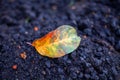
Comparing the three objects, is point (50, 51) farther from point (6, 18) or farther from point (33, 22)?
point (6, 18)

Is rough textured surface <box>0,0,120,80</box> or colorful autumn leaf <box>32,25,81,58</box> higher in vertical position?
colorful autumn leaf <box>32,25,81,58</box>

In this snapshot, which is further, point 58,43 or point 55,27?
point 55,27

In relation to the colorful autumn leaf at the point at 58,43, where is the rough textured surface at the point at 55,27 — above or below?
below

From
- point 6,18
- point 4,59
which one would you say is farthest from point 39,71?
point 6,18
